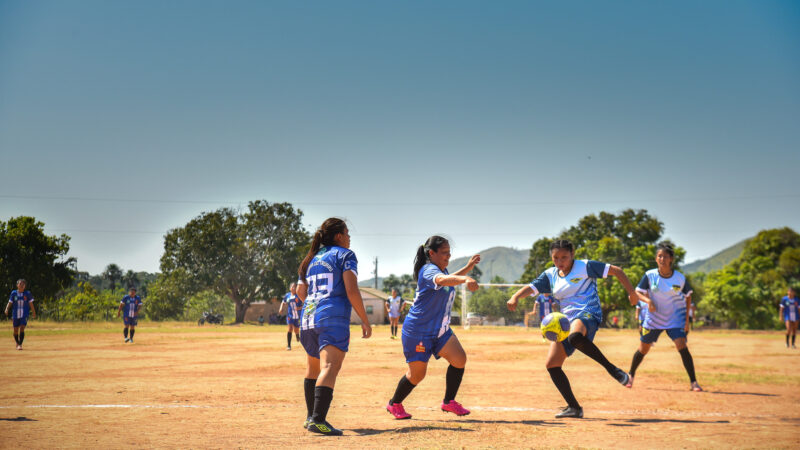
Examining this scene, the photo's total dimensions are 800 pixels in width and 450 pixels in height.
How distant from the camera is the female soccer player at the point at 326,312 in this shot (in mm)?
5656

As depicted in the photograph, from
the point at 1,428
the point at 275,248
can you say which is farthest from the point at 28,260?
the point at 1,428

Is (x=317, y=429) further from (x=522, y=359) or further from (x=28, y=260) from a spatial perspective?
(x=28, y=260)

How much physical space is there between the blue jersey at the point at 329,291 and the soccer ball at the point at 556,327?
2.47 meters

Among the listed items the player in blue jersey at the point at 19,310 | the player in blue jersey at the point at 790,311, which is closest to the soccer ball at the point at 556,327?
the player in blue jersey at the point at 19,310

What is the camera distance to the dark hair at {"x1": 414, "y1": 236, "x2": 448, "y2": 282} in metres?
6.64

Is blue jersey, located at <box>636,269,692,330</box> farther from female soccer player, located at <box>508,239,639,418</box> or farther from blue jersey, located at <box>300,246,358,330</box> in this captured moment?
blue jersey, located at <box>300,246,358,330</box>

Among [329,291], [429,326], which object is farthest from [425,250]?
[329,291]

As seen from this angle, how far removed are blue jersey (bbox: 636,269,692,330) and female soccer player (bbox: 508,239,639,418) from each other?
10.8ft

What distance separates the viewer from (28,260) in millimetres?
48312

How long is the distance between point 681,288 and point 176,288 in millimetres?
64167

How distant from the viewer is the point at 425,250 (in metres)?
6.73

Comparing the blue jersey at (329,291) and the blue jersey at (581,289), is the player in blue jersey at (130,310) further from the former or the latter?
the blue jersey at (581,289)

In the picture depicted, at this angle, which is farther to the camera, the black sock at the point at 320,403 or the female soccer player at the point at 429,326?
the female soccer player at the point at 429,326

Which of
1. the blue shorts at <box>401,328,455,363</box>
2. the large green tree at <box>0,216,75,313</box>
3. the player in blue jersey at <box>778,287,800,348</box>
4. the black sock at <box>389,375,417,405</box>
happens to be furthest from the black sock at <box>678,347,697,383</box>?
the large green tree at <box>0,216,75,313</box>
